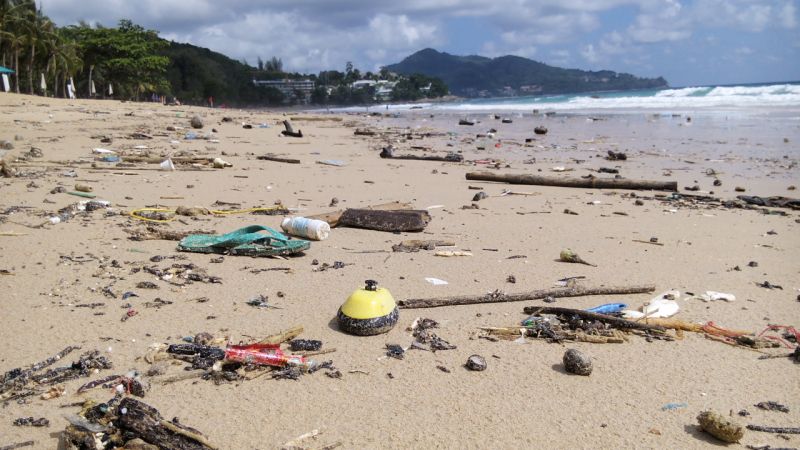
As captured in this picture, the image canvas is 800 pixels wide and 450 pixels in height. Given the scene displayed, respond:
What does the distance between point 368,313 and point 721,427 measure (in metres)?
1.81

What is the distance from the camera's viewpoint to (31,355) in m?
2.77

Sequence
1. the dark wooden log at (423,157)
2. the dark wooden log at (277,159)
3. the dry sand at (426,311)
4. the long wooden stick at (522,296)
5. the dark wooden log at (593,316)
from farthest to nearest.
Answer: the dark wooden log at (423,157) < the dark wooden log at (277,159) < the long wooden stick at (522,296) < the dark wooden log at (593,316) < the dry sand at (426,311)

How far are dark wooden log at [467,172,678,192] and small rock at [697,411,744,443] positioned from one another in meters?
6.39

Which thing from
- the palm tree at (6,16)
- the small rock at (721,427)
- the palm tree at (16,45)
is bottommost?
the small rock at (721,427)

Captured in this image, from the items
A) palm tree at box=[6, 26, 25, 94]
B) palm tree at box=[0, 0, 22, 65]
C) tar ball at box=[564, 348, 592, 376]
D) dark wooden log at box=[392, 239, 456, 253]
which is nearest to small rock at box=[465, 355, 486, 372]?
tar ball at box=[564, 348, 592, 376]

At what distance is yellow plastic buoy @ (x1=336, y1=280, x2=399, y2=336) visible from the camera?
3152 millimetres

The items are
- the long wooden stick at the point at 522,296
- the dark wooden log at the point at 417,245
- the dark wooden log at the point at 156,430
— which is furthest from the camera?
the dark wooden log at the point at 417,245

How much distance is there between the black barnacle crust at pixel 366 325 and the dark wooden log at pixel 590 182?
5.86 metres

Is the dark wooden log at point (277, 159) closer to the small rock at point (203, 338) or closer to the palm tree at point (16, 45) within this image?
the small rock at point (203, 338)

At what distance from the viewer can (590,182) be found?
834 centimetres

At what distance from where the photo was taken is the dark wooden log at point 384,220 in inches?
220

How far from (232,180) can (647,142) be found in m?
12.5

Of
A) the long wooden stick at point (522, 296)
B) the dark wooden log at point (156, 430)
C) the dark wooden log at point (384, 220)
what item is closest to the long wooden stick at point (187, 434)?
the dark wooden log at point (156, 430)

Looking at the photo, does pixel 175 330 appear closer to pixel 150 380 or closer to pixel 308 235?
pixel 150 380
